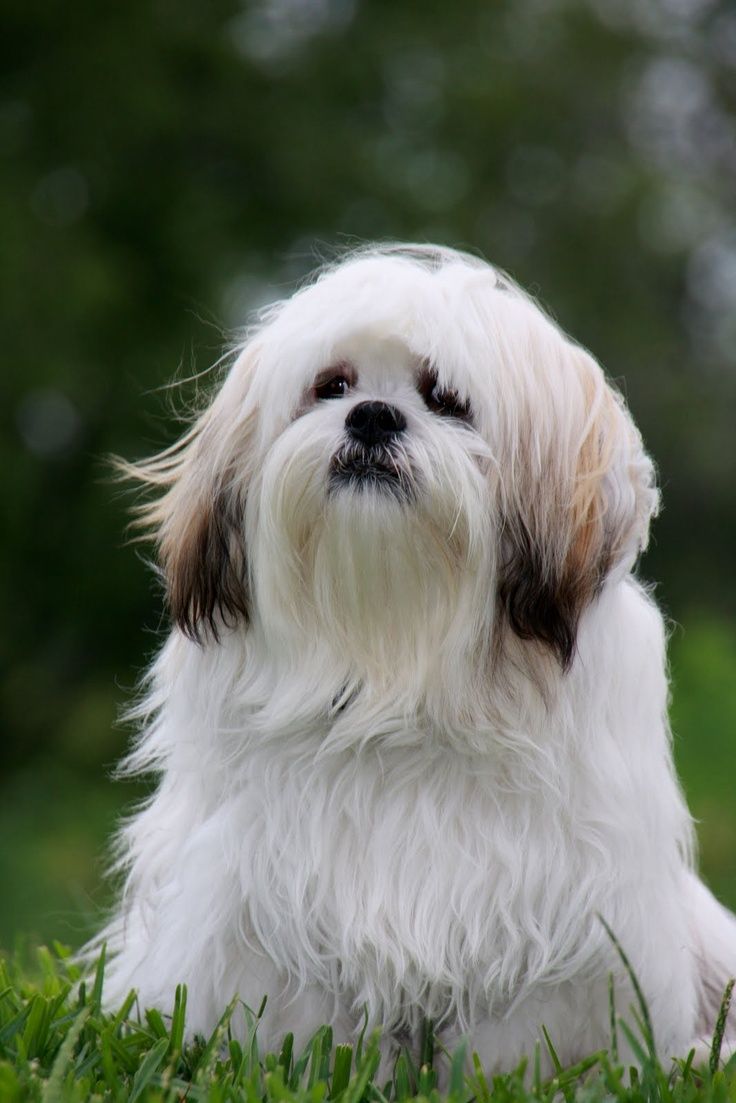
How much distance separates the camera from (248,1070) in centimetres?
264

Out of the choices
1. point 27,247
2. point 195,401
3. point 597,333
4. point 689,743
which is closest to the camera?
point 195,401

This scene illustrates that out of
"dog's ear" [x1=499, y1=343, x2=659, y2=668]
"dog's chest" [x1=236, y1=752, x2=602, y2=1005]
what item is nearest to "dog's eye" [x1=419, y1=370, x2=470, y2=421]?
"dog's ear" [x1=499, y1=343, x2=659, y2=668]

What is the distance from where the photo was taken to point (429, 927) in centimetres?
282

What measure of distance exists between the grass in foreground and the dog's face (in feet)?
2.32

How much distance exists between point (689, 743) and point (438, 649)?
4502 mm

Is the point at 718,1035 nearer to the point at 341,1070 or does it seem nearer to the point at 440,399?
the point at 341,1070

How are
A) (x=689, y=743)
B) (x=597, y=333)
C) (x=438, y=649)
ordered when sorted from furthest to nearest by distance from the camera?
(x=597, y=333)
(x=689, y=743)
(x=438, y=649)

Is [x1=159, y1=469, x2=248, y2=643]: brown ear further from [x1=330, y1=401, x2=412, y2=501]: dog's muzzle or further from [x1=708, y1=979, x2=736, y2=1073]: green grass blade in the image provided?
[x1=708, y1=979, x2=736, y2=1073]: green grass blade

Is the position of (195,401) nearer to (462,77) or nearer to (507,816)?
(507,816)

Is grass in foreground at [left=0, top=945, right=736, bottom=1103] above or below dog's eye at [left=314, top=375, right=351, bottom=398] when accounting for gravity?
below

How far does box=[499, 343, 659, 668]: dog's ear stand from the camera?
275 centimetres

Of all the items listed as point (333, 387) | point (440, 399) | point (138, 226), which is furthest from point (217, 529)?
point (138, 226)

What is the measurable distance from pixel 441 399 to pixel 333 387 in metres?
0.21

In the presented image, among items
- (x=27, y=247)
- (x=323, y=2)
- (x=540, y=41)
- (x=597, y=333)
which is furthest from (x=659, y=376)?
(x=27, y=247)
